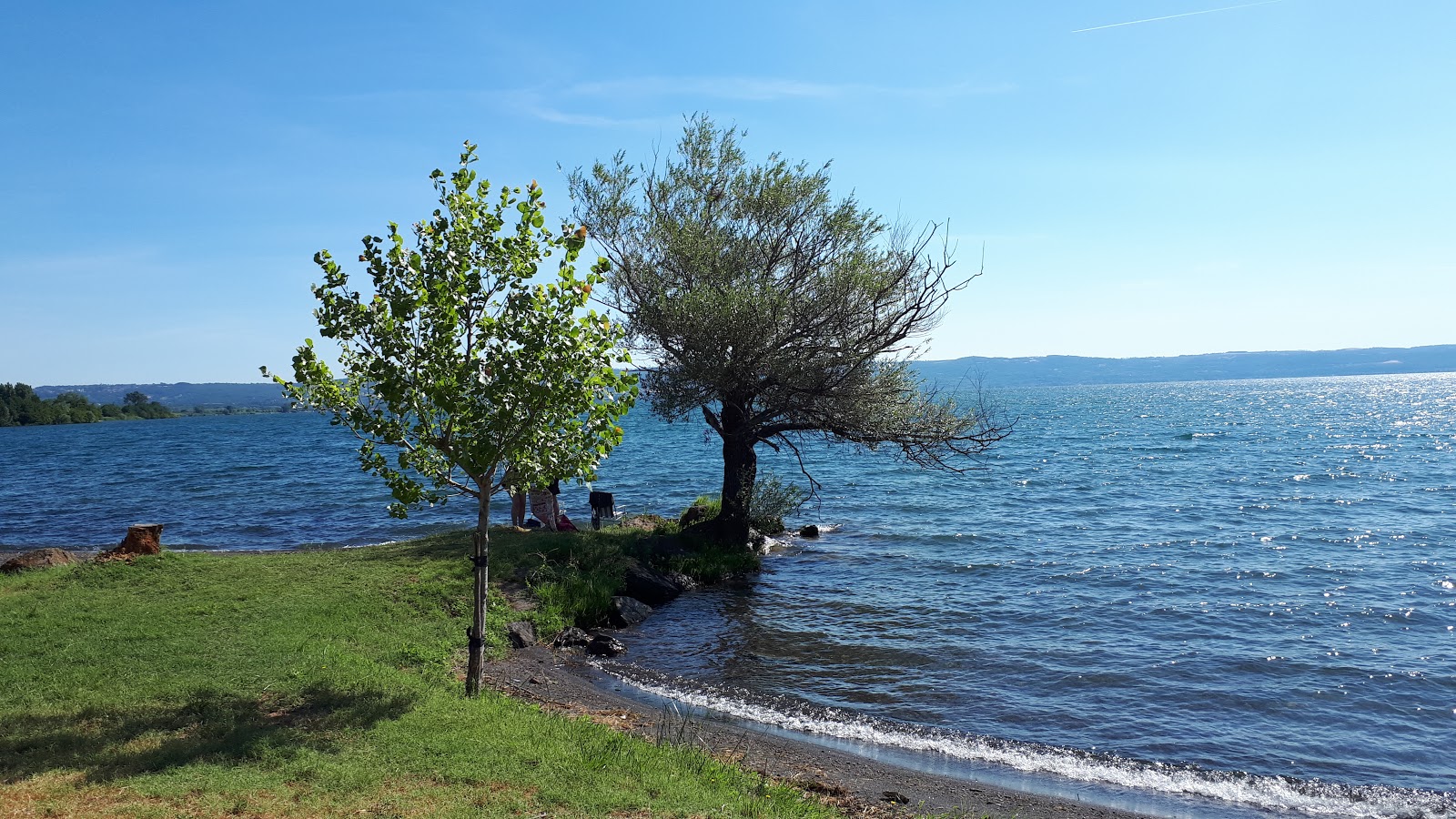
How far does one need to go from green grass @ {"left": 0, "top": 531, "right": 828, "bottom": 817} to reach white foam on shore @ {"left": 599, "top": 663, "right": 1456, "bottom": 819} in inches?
142

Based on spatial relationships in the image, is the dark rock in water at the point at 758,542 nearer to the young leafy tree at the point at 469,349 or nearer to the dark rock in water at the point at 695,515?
the dark rock in water at the point at 695,515

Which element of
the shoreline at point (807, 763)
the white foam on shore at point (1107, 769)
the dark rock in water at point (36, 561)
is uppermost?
the dark rock in water at point (36, 561)

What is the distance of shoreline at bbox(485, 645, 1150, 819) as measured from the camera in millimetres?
11164

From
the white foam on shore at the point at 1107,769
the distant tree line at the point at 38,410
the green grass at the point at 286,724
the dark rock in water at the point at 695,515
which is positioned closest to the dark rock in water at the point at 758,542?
the dark rock in water at the point at 695,515

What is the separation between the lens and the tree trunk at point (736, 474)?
25.1 m

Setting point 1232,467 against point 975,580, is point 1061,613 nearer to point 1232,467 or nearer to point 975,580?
point 975,580


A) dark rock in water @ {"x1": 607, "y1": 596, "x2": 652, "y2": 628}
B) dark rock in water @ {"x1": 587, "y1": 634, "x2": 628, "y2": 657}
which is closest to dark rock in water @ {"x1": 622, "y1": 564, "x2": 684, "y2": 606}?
dark rock in water @ {"x1": 607, "y1": 596, "x2": 652, "y2": 628}

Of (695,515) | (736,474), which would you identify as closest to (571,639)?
(736,474)

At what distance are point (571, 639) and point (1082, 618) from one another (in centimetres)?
1176

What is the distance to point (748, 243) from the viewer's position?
2402 cm

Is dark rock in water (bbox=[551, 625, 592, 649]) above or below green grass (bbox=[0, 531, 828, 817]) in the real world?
below

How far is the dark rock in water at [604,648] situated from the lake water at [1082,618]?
359 millimetres

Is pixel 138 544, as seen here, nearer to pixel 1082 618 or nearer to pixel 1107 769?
→ pixel 1107 769

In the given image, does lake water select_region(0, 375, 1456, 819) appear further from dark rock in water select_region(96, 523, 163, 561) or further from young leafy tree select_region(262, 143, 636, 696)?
dark rock in water select_region(96, 523, 163, 561)
